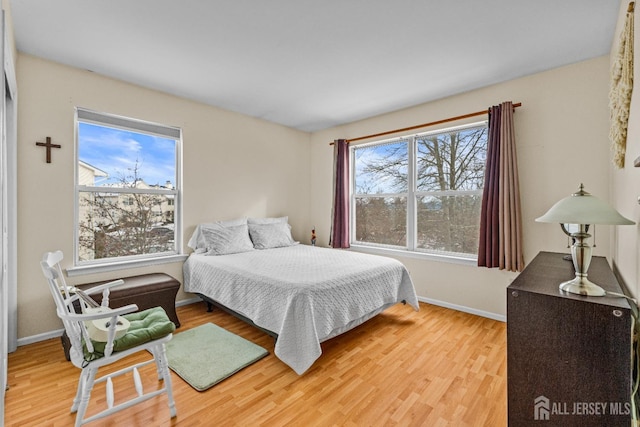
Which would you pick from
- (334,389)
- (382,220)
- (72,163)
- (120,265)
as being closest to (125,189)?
(72,163)

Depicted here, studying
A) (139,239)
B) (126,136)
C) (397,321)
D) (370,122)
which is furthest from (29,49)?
(397,321)

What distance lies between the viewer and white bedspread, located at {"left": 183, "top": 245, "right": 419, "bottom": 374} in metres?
2.08

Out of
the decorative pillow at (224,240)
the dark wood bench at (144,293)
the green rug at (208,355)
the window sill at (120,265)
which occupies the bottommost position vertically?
the green rug at (208,355)

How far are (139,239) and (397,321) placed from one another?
2965 mm

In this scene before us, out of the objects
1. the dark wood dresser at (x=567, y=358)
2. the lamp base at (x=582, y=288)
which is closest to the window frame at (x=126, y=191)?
the dark wood dresser at (x=567, y=358)

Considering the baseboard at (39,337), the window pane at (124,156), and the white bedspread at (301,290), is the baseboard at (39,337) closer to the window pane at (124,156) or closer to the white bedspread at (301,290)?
the white bedspread at (301,290)

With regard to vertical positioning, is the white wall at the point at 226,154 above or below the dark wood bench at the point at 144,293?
above

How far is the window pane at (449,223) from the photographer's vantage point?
3.29m

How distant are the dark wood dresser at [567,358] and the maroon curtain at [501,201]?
161cm

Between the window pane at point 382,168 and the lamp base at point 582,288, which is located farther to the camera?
the window pane at point 382,168

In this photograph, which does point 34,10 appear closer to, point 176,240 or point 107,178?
point 107,178

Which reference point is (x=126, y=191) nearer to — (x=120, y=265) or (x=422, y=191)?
(x=120, y=265)

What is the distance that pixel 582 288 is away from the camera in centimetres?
120

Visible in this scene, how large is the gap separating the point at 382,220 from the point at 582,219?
2.97m
